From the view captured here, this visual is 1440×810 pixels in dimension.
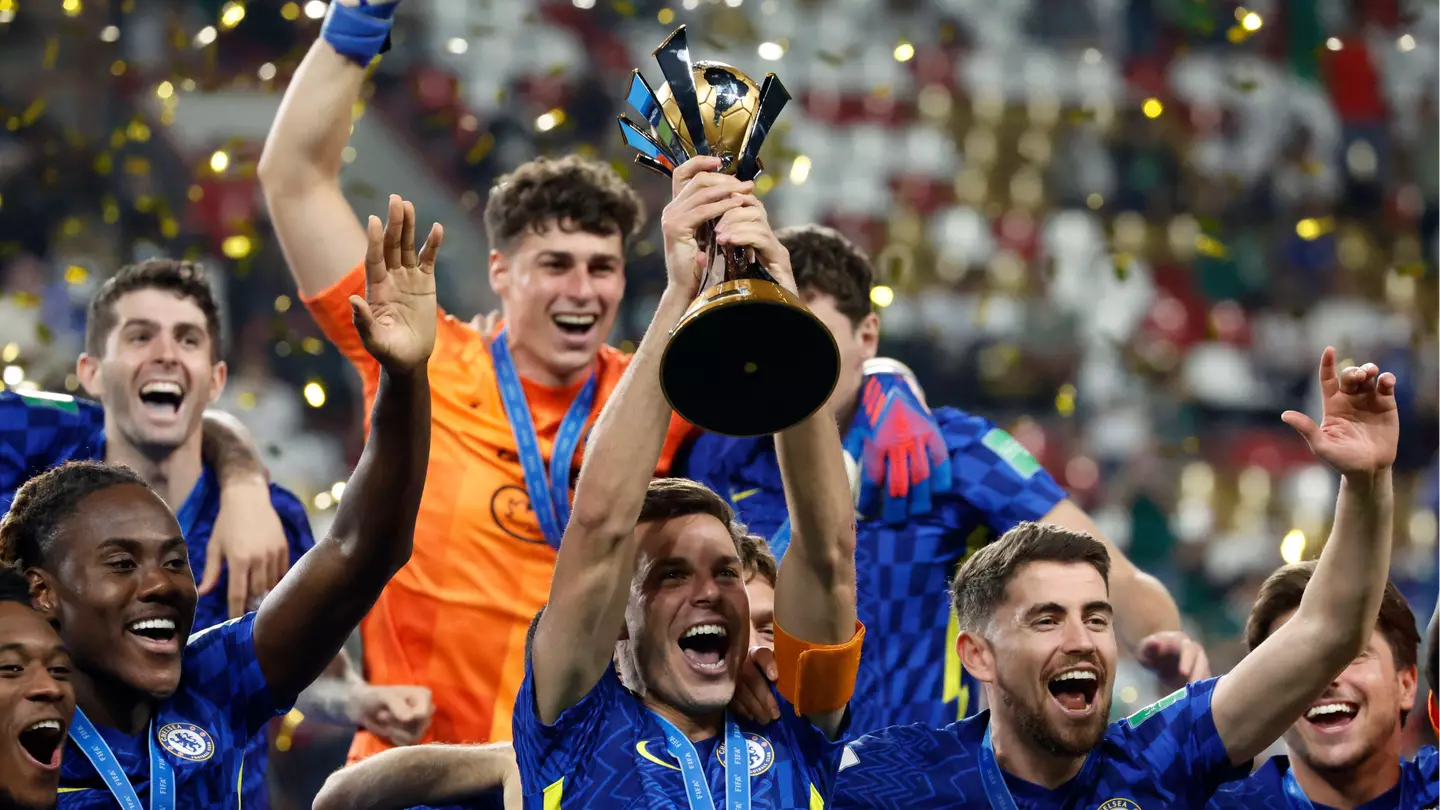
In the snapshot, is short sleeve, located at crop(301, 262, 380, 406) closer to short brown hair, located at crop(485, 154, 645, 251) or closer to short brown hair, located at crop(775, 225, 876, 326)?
short brown hair, located at crop(485, 154, 645, 251)

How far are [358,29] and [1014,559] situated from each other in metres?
1.74

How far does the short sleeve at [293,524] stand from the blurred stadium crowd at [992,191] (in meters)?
1.89

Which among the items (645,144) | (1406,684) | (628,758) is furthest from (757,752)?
(1406,684)

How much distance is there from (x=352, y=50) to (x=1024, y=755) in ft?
6.47

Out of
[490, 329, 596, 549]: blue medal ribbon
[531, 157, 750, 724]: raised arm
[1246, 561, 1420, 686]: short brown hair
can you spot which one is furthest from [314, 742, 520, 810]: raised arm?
[1246, 561, 1420, 686]: short brown hair

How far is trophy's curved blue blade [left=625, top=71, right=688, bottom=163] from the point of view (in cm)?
257

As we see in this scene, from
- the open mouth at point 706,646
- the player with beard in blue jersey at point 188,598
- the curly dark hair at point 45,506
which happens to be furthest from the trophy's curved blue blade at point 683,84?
the curly dark hair at point 45,506

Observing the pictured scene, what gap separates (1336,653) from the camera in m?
2.78

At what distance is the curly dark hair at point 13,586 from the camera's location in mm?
2547

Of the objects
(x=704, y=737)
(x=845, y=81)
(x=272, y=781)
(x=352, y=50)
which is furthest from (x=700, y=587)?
(x=845, y=81)

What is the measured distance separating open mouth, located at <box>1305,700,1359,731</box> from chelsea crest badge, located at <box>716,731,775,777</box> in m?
1.03

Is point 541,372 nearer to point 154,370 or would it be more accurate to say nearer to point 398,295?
point 154,370

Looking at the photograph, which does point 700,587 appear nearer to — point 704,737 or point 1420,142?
point 704,737

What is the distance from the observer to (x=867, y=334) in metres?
3.92
